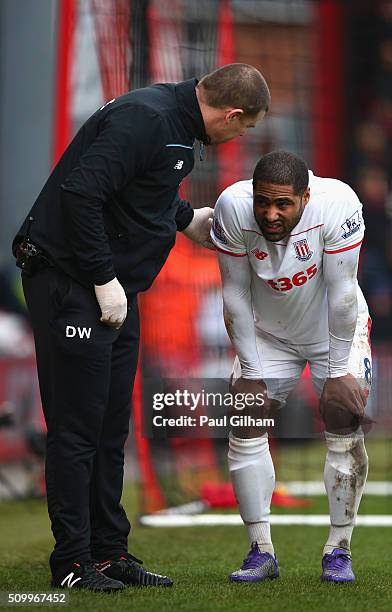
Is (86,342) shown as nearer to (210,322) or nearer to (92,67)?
(92,67)

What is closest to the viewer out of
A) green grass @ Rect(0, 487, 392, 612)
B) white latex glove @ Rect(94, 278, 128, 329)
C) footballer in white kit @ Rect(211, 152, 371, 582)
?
green grass @ Rect(0, 487, 392, 612)

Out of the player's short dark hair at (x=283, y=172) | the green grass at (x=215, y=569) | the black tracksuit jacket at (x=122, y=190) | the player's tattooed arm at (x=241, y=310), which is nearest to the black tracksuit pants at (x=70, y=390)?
the black tracksuit jacket at (x=122, y=190)

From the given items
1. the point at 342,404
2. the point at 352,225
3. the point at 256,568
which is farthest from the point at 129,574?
the point at 352,225

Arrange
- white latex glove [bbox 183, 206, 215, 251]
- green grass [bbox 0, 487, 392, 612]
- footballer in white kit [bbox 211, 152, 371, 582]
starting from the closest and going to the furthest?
green grass [bbox 0, 487, 392, 612]
footballer in white kit [bbox 211, 152, 371, 582]
white latex glove [bbox 183, 206, 215, 251]

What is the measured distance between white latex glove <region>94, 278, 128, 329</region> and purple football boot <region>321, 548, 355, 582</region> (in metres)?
1.25

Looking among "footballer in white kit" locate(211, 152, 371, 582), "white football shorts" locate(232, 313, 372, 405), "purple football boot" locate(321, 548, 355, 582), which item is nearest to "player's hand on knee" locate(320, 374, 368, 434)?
"footballer in white kit" locate(211, 152, 371, 582)

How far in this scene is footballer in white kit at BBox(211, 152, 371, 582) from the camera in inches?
174

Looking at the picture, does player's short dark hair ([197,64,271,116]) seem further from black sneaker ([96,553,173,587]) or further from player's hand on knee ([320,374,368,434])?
black sneaker ([96,553,173,587])

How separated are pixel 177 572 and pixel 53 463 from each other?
39.7 inches

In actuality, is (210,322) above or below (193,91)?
below

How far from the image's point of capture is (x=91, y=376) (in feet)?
14.1

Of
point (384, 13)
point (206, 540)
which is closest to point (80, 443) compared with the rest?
point (206, 540)

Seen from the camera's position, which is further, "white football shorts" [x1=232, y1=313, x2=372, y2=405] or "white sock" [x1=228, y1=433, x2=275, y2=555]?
"white football shorts" [x1=232, y1=313, x2=372, y2=405]

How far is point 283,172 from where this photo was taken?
4.30 meters
